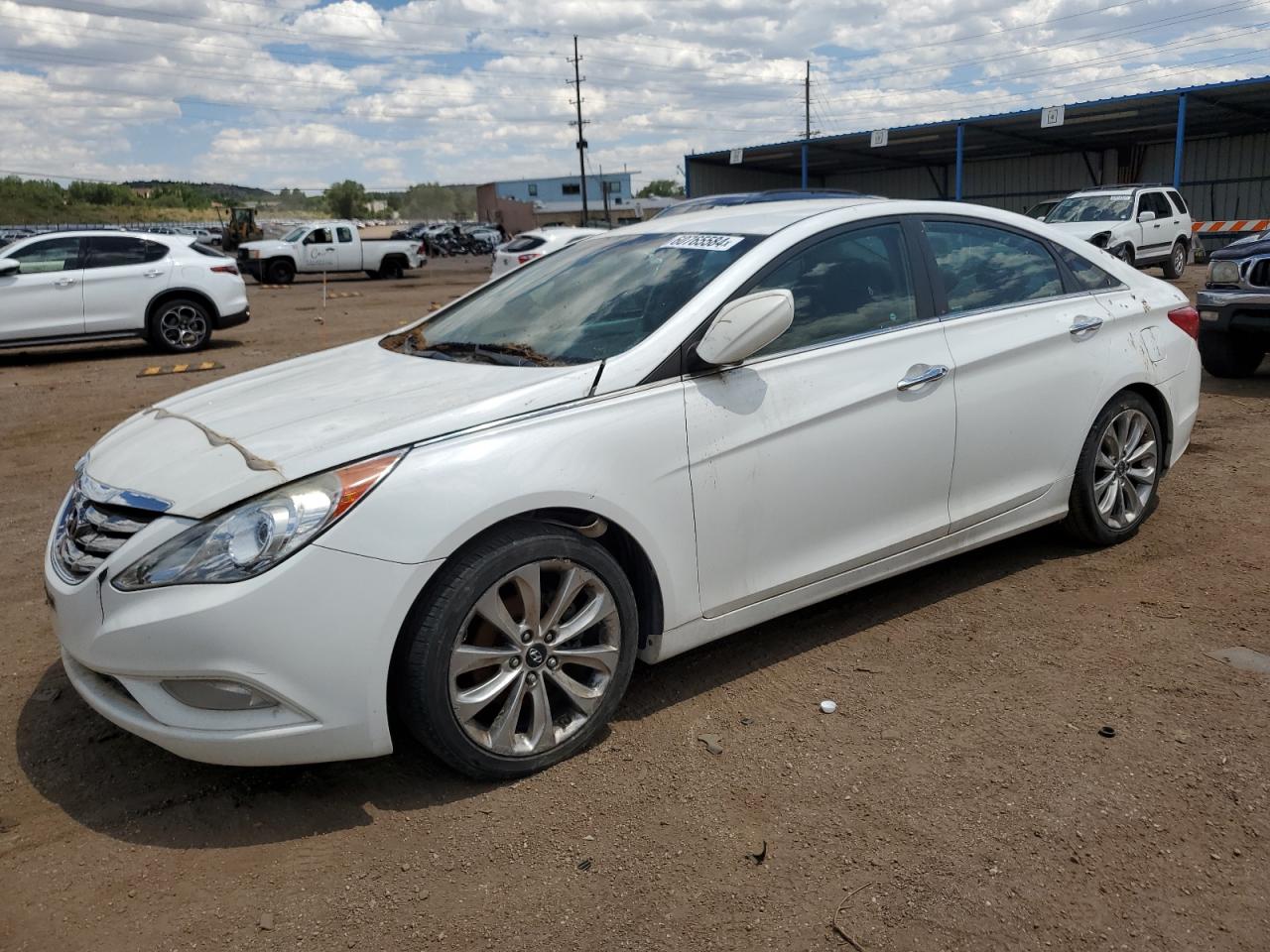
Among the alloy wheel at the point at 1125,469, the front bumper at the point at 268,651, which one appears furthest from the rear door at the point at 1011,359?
the front bumper at the point at 268,651

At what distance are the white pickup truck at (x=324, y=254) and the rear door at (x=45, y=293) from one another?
726 inches

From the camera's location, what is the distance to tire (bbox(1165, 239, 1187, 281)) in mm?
20355

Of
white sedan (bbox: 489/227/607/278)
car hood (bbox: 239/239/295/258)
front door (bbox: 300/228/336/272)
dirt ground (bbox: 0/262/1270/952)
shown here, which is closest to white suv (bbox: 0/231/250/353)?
white sedan (bbox: 489/227/607/278)

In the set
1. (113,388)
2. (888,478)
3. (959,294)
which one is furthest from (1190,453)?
(113,388)

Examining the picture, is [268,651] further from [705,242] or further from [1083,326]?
[1083,326]

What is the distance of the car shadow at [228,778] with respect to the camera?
2.97 metres

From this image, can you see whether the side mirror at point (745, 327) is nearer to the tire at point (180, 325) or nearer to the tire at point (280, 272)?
the tire at point (180, 325)

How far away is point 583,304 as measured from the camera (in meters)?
3.84

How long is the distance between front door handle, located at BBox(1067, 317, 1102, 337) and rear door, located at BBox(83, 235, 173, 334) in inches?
472

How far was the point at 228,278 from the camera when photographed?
14.0m

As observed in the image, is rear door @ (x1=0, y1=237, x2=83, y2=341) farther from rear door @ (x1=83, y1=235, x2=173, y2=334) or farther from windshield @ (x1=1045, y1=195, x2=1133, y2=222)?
windshield @ (x1=1045, y1=195, x2=1133, y2=222)

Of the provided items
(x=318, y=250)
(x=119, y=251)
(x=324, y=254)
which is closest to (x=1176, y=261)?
(x=119, y=251)

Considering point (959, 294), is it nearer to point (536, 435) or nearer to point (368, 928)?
point (536, 435)

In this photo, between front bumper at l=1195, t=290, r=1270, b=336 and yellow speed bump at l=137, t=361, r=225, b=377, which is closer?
front bumper at l=1195, t=290, r=1270, b=336
